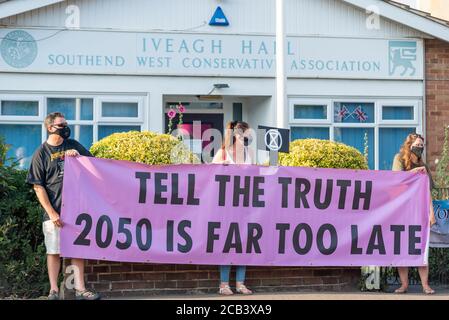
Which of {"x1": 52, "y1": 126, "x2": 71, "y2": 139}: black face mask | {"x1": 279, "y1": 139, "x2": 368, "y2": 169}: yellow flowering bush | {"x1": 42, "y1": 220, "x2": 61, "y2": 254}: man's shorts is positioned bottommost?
{"x1": 42, "y1": 220, "x2": 61, "y2": 254}: man's shorts

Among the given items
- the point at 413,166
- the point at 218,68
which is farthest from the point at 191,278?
the point at 218,68

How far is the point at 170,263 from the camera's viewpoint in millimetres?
9797

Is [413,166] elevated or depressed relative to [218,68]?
depressed

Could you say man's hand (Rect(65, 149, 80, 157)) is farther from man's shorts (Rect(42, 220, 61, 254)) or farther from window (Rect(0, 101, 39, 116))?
window (Rect(0, 101, 39, 116))

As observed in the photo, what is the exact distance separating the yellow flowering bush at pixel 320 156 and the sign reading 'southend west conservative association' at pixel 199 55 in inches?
187

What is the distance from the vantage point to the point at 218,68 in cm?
1514

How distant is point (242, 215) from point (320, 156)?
4.25 feet

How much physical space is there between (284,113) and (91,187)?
3.04 metres

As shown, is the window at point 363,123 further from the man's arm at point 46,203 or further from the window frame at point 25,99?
the man's arm at point 46,203

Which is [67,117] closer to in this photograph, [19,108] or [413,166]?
[19,108]

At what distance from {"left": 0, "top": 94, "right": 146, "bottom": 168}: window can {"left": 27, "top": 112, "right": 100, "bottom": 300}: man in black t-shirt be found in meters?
5.35

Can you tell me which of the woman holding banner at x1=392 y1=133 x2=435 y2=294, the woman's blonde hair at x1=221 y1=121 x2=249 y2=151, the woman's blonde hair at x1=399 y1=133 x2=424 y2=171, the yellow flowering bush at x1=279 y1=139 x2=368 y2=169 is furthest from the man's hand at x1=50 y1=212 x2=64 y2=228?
the woman's blonde hair at x1=399 y1=133 x2=424 y2=171

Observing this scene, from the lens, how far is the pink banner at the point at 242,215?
957cm

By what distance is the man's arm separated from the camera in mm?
9234
